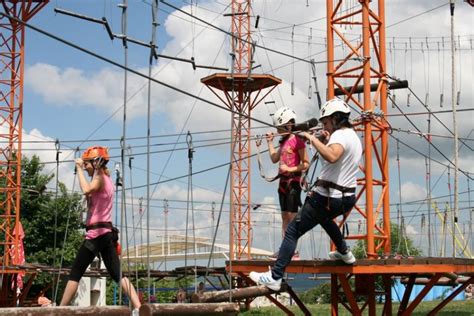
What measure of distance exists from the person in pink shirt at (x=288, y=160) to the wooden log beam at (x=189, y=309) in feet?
6.66

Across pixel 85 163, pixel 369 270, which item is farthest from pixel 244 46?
pixel 85 163

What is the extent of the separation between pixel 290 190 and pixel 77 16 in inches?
104

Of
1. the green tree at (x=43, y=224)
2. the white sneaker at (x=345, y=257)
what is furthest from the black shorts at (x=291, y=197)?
the green tree at (x=43, y=224)

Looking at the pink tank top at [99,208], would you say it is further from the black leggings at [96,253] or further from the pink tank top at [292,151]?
the pink tank top at [292,151]

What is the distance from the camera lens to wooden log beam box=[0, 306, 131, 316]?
160 inches

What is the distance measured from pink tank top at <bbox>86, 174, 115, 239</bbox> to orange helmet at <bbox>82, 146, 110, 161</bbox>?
15 cm

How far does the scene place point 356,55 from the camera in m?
11.3

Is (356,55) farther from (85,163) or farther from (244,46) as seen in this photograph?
(244,46)

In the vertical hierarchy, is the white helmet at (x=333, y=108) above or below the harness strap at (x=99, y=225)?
above

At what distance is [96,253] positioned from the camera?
20.4 feet

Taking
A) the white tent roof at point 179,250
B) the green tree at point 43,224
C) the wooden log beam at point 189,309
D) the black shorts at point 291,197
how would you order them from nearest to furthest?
the wooden log beam at point 189,309, the black shorts at point 291,197, the white tent roof at point 179,250, the green tree at point 43,224

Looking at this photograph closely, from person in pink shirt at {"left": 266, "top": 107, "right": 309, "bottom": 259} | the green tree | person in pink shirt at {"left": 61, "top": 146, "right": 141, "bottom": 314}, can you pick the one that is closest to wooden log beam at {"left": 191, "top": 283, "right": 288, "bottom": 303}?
person in pink shirt at {"left": 61, "top": 146, "right": 141, "bottom": 314}

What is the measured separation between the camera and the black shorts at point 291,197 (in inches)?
293

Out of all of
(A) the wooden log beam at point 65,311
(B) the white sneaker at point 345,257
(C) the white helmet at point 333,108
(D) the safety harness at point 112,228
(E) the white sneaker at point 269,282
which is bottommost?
(A) the wooden log beam at point 65,311
